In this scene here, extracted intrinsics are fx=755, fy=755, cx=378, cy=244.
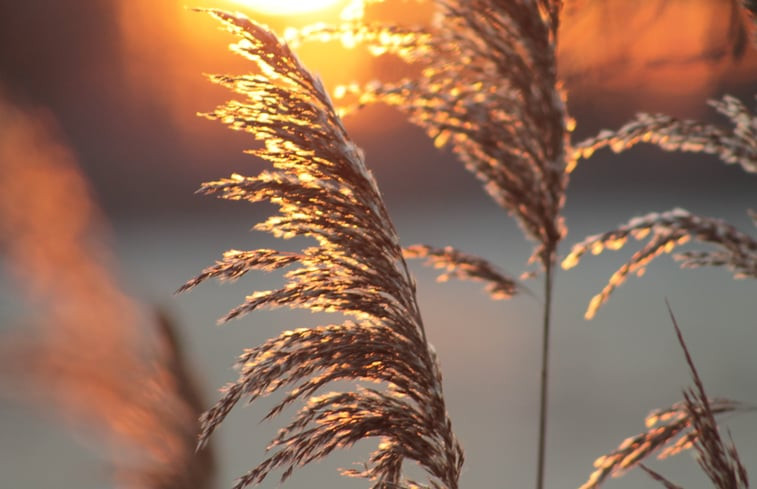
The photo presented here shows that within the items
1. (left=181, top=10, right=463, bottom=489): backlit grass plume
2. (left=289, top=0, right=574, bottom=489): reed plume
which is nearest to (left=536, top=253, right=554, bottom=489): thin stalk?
(left=289, top=0, right=574, bottom=489): reed plume

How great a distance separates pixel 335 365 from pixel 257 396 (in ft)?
0.59

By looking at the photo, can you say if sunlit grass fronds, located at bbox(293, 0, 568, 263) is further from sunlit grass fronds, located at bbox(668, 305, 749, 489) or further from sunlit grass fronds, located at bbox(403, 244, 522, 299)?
sunlit grass fronds, located at bbox(668, 305, 749, 489)

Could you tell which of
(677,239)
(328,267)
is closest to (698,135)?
(677,239)

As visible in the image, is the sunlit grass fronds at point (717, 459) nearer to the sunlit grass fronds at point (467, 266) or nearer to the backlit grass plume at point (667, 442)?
the backlit grass plume at point (667, 442)

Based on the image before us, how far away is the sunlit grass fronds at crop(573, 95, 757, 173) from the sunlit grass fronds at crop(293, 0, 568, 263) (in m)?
0.13

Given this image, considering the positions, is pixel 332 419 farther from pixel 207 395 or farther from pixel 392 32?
pixel 392 32

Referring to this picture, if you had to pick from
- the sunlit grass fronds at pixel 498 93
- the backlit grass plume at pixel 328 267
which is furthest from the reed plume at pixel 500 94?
the backlit grass plume at pixel 328 267

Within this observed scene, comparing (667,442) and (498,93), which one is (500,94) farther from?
(667,442)

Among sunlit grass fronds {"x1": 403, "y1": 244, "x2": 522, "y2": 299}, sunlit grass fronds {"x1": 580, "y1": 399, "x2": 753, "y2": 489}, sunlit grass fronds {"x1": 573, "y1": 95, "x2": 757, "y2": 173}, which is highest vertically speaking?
sunlit grass fronds {"x1": 573, "y1": 95, "x2": 757, "y2": 173}

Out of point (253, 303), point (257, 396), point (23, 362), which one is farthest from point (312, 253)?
point (23, 362)

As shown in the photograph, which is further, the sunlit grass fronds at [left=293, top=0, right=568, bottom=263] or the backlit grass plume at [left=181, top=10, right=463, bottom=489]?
the sunlit grass fronds at [left=293, top=0, right=568, bottom=263]

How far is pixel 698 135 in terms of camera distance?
1.90 metres

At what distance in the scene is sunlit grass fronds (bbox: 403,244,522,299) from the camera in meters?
2.11

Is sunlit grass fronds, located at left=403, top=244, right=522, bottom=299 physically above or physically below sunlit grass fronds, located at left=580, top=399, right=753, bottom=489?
above
